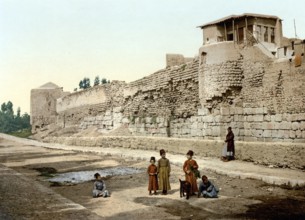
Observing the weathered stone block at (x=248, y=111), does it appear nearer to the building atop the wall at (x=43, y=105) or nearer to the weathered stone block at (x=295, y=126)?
the weathered stone block at (x=295, y=126)

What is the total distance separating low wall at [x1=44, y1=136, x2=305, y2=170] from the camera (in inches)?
423

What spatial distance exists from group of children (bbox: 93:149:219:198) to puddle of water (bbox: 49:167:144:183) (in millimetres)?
2345

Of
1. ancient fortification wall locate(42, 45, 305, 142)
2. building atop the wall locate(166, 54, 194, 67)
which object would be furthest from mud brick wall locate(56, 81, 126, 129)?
building atop the wall locate(166, 54, 194, 67)

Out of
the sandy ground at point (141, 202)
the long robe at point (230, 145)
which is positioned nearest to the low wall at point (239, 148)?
the long robe at point (230, 145)

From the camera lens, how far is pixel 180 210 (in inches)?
283

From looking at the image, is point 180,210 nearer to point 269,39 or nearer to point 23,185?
point 23,185

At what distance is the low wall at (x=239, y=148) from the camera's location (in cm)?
1074

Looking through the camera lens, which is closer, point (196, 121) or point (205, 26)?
point (196, 121)

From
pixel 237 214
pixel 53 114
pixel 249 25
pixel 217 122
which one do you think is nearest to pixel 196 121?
→ pixel 217 122

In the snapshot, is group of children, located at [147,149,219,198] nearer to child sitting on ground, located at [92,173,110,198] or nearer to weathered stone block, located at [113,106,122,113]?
child sitting on ground, located at [92,173,110,198]

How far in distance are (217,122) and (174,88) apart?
4595 millimetres

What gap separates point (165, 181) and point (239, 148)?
514 centimetres

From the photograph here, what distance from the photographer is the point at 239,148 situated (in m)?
13.2

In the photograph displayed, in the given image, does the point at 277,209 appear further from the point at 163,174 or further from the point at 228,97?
the point at 228,97
